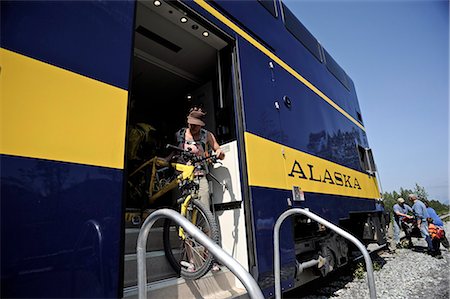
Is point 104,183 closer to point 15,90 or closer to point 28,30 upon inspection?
point 15,90

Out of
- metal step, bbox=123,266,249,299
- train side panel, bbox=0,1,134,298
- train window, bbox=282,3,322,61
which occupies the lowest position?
metal step, bbox=123,266,249,299

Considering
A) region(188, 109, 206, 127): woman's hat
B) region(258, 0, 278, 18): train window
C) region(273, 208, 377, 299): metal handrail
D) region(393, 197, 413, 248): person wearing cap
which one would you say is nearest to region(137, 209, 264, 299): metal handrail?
region(273, 208, 377, 299): metal handrail

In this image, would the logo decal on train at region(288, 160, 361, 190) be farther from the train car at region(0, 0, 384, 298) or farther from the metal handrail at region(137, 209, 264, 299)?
the metal handrail at region(137, 209, 264, 299)

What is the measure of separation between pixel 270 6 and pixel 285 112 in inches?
49.8

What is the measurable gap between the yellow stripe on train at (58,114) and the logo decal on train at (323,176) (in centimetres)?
177

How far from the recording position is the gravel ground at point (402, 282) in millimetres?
3514

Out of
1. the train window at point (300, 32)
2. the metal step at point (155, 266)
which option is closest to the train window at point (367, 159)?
the train window at point (300, 32)

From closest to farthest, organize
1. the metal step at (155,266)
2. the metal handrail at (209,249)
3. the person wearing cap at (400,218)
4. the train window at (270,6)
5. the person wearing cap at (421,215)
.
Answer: the metal handrail at (209,249)
the metal step at (155,266)
the train window at (270,6)
the person wearing cap at (421,215)
the person wearing cap at (400,218)

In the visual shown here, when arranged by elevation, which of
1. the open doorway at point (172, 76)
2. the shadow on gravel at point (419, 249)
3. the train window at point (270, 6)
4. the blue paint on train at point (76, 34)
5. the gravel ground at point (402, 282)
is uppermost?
the train window at point (270, 6)

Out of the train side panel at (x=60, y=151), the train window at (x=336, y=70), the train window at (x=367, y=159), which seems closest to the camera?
the train side panel at (x=60, y=151)

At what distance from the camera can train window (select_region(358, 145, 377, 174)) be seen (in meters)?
5.44

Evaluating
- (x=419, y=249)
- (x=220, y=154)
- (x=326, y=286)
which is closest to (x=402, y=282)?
(x=326, y=286)

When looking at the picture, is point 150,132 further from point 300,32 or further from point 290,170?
point 300,32

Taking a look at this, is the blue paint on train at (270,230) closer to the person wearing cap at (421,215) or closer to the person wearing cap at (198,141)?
the person wearing cap at (198,141)
